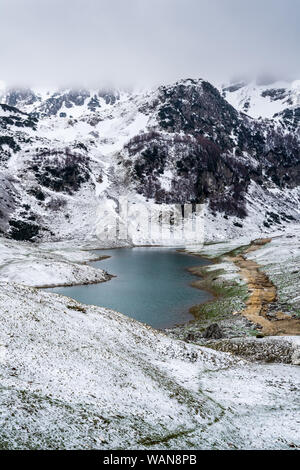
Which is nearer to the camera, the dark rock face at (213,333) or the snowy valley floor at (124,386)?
the snowy valley floor at (124,386)

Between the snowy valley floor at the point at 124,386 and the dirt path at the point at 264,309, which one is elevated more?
the snowy valley floor at the point at 124,386

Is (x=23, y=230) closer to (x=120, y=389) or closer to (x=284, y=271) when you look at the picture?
(x=284, y=271)

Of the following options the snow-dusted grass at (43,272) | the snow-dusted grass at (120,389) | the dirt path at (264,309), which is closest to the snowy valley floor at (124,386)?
the snow-dusted grass at (120,389)

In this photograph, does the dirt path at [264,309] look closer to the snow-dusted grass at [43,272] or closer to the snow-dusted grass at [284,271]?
the snow-dusted grass at [284,271]

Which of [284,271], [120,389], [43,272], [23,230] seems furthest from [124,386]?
[23,230]

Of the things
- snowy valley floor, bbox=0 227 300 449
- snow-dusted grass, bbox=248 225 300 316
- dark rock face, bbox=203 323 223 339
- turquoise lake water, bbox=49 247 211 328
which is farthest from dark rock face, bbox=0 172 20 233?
snowy valley floor, bbox=0 227 300 449
